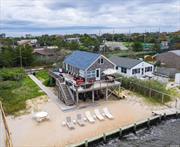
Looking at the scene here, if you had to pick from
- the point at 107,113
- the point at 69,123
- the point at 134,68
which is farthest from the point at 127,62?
the point at 69,123

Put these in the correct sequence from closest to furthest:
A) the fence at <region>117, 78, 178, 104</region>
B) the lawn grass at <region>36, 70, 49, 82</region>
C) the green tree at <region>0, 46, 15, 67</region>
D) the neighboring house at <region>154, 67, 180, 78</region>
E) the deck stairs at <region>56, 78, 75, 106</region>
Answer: the deck stairs at <region>56, 78, 75, 106</region> < the fence at <region>117, 78, 178, 104</region> < the neighboring house at <region>154, 67, 180, 78</region> < the lawn grass at <region>36, 70, 49, 82</region> < the green tree at <region>0, 46, 15, 67</region>

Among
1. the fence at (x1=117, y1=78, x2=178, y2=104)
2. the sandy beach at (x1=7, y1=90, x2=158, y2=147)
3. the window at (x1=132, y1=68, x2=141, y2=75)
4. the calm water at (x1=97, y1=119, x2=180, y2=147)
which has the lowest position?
the calm water at (x1=97, y1=119, x2=180, y2=147)

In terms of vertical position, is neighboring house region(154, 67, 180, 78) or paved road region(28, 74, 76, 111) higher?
neighboring house region(154, 67, 180, 78)

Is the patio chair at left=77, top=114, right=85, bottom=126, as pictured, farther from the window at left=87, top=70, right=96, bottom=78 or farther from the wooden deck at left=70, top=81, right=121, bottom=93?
the window at left=87, top=70, right=96, bottom=78

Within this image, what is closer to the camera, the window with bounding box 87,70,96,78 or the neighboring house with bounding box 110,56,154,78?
the window with bounding box 87,70,96,78

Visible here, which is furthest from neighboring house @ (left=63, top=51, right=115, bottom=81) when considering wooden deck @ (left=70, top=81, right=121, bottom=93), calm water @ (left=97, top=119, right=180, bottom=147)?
calm water @ (left=97, top=119, right=180, bottom=147)

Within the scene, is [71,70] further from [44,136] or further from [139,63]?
[44,136]

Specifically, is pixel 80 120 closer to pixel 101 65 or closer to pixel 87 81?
pixel 87 81
